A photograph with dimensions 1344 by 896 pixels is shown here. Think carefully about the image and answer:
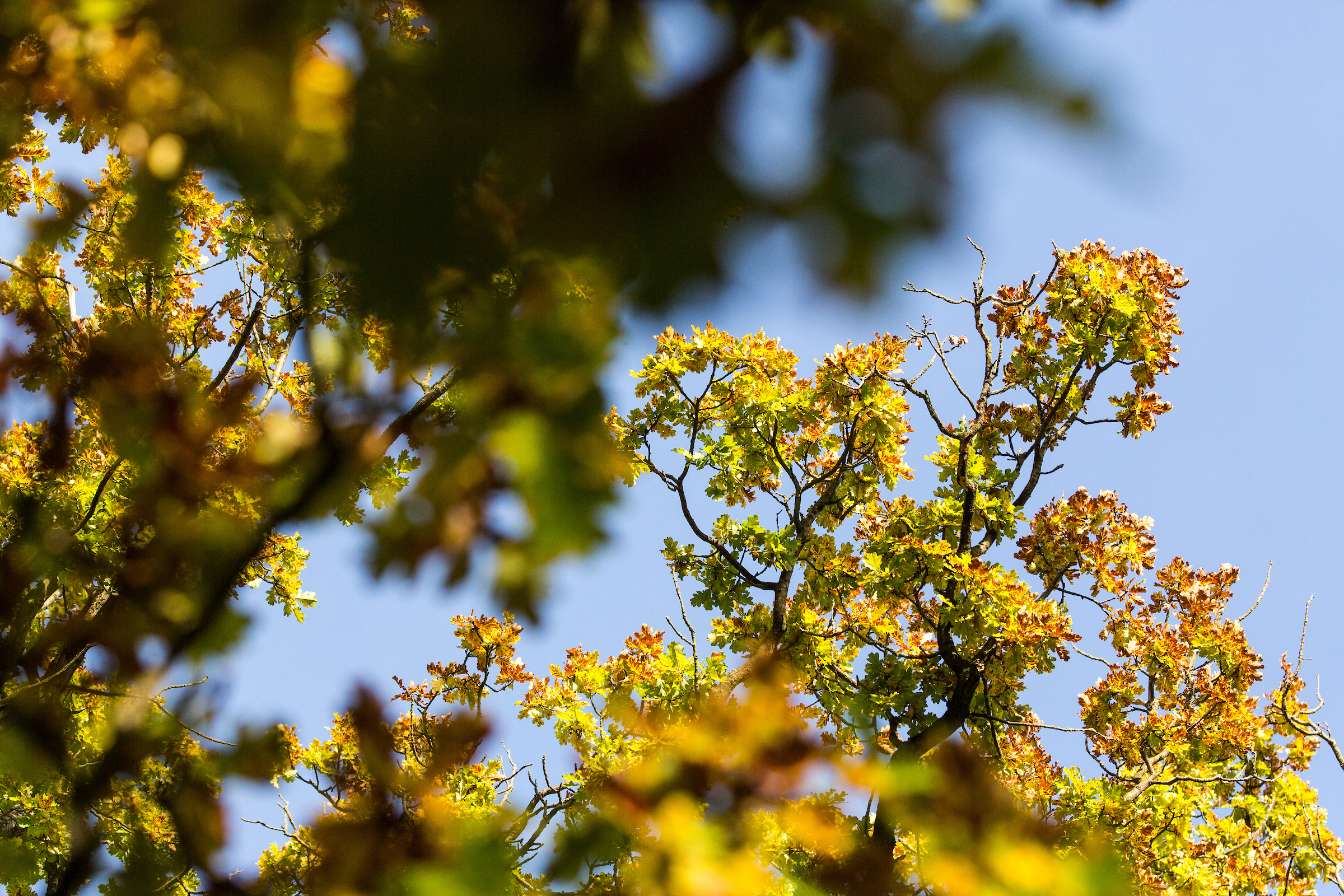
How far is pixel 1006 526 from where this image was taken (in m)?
7.04

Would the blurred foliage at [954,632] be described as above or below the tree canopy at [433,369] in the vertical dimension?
above

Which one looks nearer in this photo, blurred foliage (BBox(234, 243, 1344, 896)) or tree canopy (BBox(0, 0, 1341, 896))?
tree canopy (BBox(0, 0, 1341, 896))

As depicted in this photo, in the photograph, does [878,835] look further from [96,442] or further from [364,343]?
[96,442]

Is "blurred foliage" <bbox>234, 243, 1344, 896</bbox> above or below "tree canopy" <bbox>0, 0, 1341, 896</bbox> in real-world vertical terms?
above

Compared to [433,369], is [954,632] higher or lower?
higher

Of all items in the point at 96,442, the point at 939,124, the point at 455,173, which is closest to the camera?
the point at 939,124

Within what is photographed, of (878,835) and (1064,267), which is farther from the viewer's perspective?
(1064,267)

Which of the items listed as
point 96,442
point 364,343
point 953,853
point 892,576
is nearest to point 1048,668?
point 892,576

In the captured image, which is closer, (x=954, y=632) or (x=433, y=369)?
(x=433, y=369)

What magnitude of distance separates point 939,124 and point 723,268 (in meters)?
0.26

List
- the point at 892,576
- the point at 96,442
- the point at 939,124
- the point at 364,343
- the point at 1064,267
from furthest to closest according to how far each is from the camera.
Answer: the point at 1064,267 < the point at 892,576 < the point at 96,442 < the point at 364,343 < the point at 939,124

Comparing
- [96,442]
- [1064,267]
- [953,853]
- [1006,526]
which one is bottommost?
[953,853]

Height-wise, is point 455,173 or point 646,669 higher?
point 646,669

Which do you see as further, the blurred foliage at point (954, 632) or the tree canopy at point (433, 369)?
the blurred foliage at point (954, 632)
